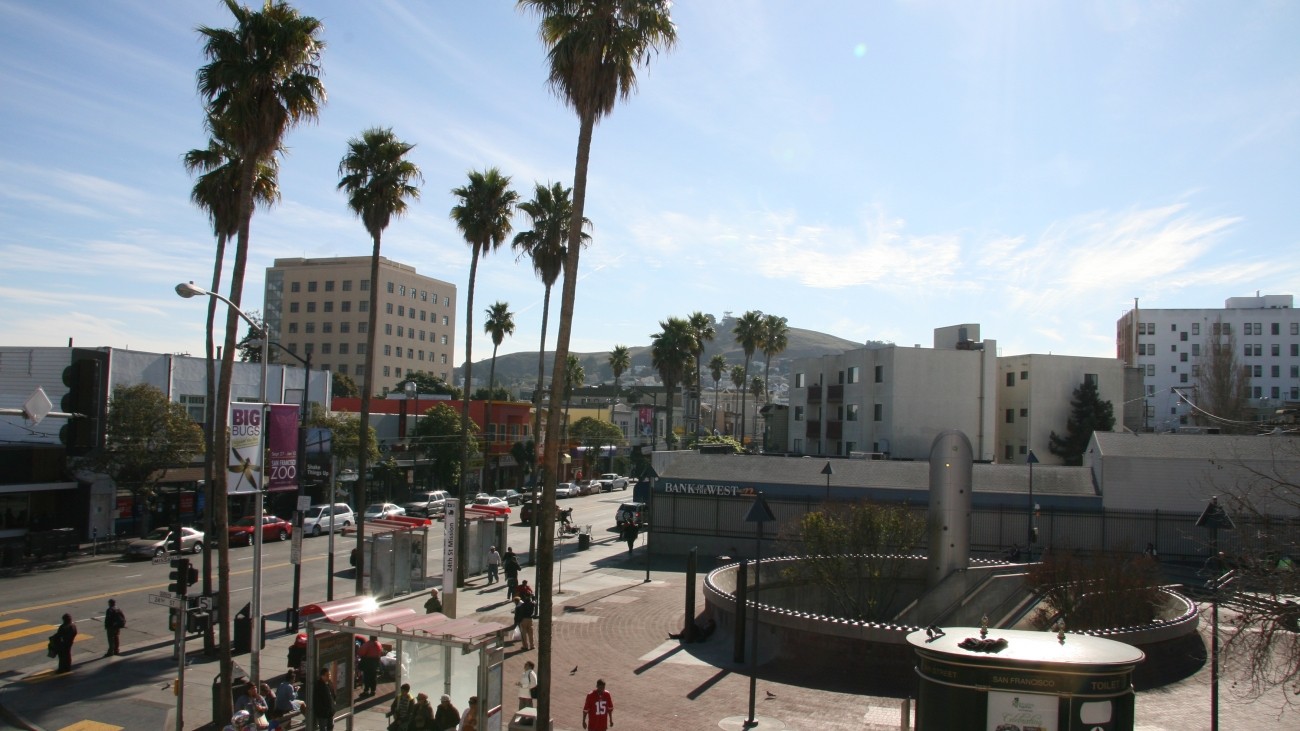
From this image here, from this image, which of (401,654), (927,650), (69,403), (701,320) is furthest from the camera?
(701,320)

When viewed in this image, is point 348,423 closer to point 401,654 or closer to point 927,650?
point 401,654

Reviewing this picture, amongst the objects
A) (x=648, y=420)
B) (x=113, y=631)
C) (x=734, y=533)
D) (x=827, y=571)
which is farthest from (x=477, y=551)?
(x=648, y=420)

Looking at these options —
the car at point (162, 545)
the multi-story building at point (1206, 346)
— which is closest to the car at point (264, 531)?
the car at point (162, 545)

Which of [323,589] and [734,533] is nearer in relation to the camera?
[323,589]

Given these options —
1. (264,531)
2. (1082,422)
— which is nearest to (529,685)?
(264,531)

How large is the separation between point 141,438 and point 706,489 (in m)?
26.0

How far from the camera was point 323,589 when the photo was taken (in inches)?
1184

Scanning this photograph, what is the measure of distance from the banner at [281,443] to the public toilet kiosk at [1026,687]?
13.5 meters

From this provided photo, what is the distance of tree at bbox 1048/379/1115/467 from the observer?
5641 centimetres

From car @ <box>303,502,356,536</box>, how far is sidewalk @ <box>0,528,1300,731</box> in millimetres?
22046

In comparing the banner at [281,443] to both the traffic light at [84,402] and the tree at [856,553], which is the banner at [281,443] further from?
the tree at [856,553]

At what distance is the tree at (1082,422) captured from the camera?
56.4 metres

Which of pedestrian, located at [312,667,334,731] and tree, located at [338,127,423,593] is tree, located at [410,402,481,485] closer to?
tree, located at [338,127,423,593]

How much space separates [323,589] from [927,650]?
2467cm
